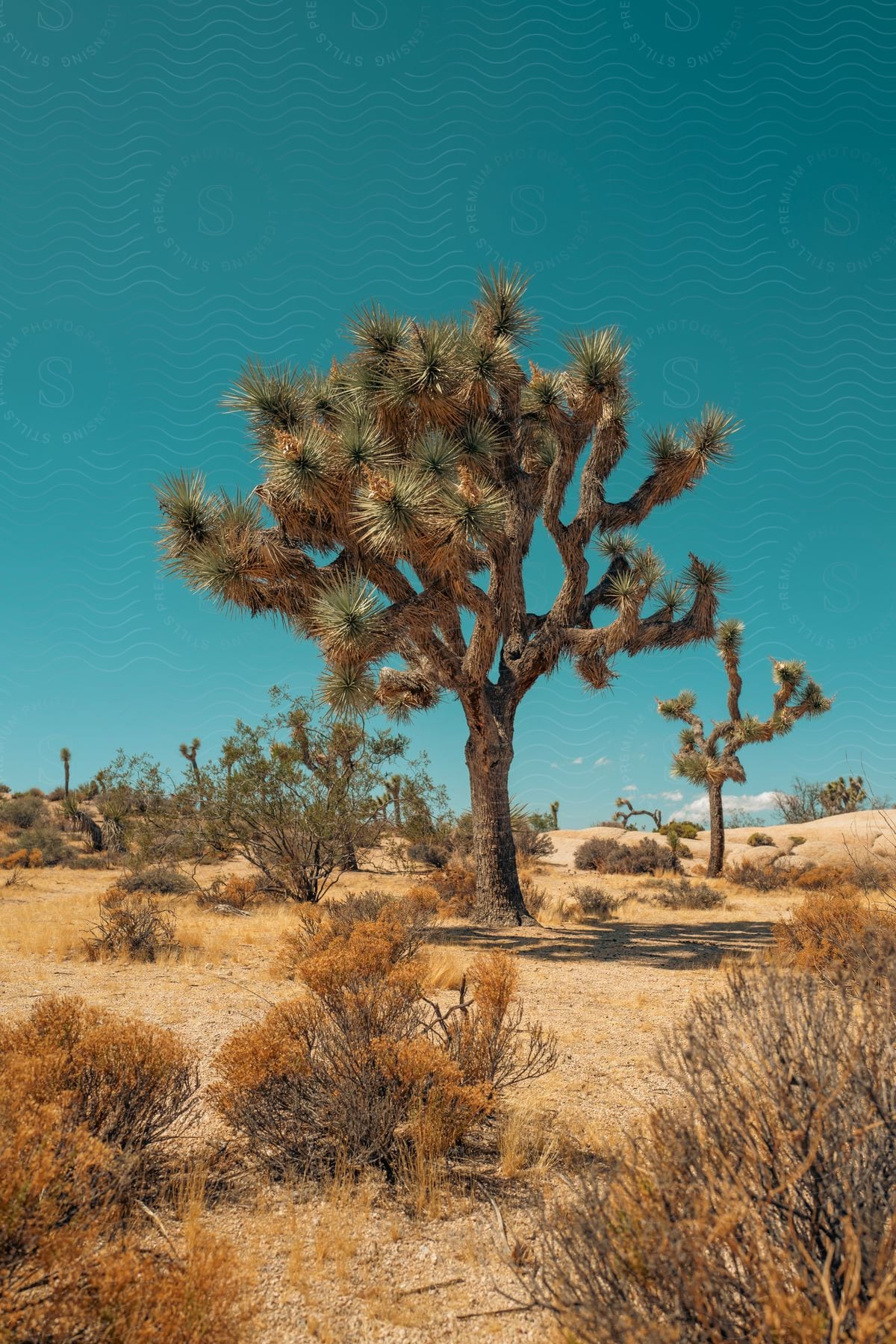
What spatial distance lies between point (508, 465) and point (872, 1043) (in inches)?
423

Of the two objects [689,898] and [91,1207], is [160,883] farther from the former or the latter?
[91,1207]

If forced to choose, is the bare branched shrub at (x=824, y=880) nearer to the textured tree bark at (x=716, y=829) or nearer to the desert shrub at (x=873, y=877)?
the desert shrub at (x=873, y=877)

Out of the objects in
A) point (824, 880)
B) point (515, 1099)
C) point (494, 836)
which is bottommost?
point (824, 880)

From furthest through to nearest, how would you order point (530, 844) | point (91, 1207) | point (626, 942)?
point (530, 844)
point (626, 942)
point (91, 1207)

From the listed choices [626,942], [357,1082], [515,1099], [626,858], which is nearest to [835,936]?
[515,1099]

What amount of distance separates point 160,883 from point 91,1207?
1481 centimetres

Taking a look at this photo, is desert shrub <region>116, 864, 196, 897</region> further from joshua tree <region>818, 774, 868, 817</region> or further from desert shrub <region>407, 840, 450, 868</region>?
joshua tree <region>818, 774, 868, 817</region>

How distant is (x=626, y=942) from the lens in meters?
11.0

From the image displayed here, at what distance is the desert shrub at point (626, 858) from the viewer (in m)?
24.1

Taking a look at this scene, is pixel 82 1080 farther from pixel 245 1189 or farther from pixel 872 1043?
pixel 872 1043

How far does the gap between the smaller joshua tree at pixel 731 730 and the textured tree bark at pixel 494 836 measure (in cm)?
1110

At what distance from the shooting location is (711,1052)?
2.72 m

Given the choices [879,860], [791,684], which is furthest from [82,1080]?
[791,684]

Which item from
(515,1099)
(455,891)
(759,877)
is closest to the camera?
(515,1099)
